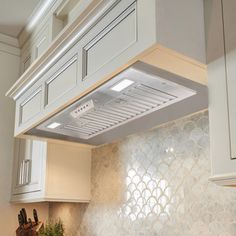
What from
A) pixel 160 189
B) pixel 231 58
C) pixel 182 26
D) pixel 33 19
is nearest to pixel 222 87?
pixel 231 58

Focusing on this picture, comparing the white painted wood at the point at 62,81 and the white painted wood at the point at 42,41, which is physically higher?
the white painted wood at the point at 42,41

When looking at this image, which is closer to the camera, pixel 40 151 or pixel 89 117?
pixel 89 117

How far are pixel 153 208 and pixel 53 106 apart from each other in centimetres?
70

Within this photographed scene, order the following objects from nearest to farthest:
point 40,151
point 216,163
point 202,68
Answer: point 216,163, point 202,68, point 40,151

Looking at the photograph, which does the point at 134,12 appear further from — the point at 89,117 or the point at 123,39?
the point at 89,117

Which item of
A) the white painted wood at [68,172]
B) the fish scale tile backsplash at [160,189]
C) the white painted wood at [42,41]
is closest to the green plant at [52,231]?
the fish scale tile backsplash at [160,189]

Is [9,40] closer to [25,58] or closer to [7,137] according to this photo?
[25,58]

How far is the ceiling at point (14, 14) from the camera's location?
8.23 feet

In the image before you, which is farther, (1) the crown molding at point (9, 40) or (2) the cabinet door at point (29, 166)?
(1) the crown molding at point (9, 40)

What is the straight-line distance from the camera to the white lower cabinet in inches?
87.0

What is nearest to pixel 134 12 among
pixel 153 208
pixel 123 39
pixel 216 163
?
pixel 123 39

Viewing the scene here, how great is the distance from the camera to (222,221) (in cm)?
143

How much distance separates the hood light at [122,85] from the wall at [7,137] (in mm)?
1613

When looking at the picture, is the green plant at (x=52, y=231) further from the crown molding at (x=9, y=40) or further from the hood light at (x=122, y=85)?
the crown molding at (x=9, y=40)
